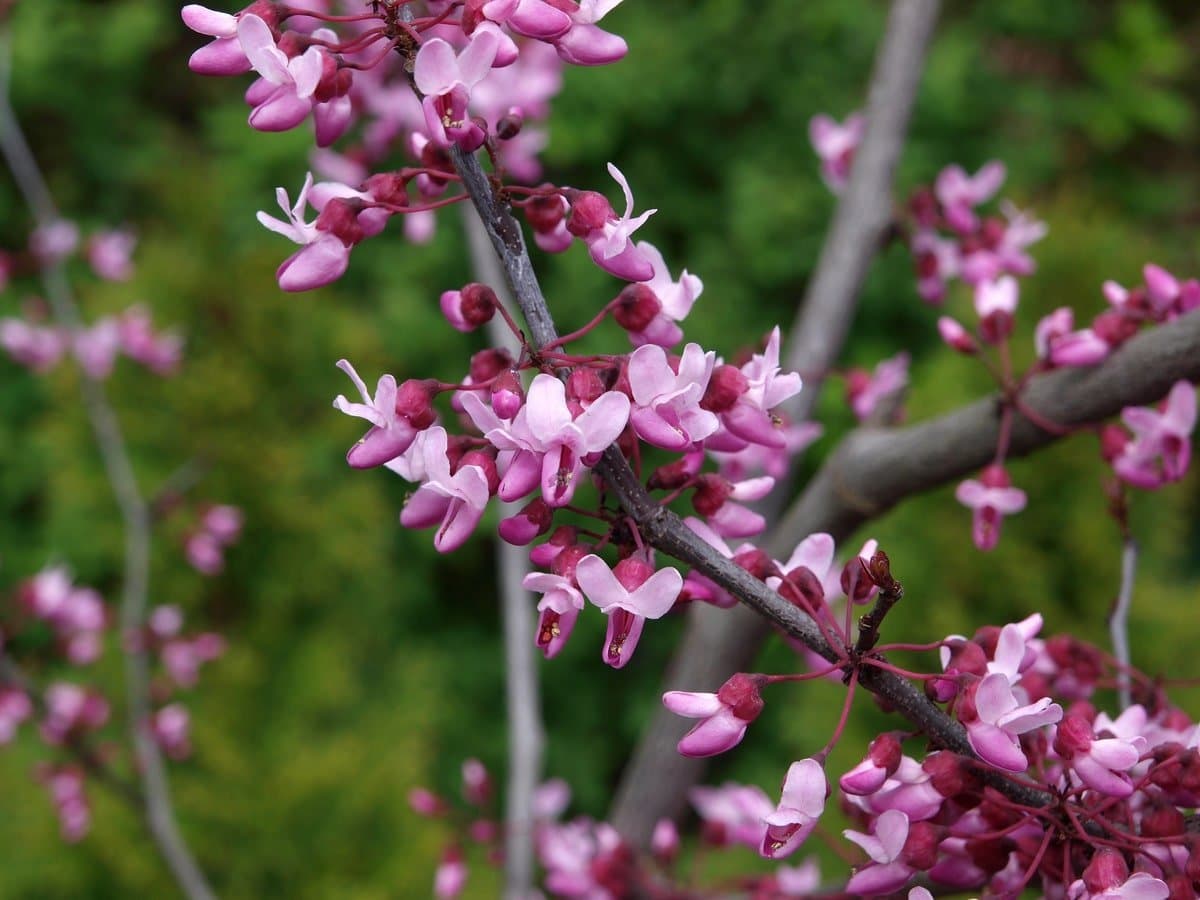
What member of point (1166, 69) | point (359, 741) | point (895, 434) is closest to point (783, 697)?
point (359, 741)

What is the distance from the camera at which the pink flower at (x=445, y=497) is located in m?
0.52

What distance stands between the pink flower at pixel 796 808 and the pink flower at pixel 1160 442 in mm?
436

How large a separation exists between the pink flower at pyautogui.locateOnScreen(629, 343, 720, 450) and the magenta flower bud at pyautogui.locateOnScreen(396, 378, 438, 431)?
112 millimetres

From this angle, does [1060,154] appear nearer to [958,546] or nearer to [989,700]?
[958,546]

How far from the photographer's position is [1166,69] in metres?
3.94

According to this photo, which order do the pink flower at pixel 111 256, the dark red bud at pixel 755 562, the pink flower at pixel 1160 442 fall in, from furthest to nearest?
1. the pink flower at pixel 111 256
2. the pink flower at pixel 1160 442
3. the dark red bud at pixel 755 562

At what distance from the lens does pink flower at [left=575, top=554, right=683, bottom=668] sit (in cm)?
50

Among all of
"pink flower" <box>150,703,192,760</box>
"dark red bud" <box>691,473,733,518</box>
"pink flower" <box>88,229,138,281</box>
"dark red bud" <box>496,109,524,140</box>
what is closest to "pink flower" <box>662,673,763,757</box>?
"dark red bud" <box>691,473,733,518</box>

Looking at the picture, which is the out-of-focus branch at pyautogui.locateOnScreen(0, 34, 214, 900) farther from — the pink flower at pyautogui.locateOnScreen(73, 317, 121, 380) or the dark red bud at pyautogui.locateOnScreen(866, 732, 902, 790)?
the dark red bud at pyautogui.locateOnScreen(866, 732, 902, 790)

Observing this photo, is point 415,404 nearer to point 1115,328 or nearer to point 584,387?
point 584,387

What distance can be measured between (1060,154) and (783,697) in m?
2.55

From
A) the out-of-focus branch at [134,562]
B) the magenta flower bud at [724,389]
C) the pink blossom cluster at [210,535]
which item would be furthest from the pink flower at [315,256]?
the pink blossom cluster at [210,535]

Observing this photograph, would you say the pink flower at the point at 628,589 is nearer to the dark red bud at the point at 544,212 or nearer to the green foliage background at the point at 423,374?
the dark red bud at the point at 544,212

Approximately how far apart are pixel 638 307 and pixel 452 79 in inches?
6.1
